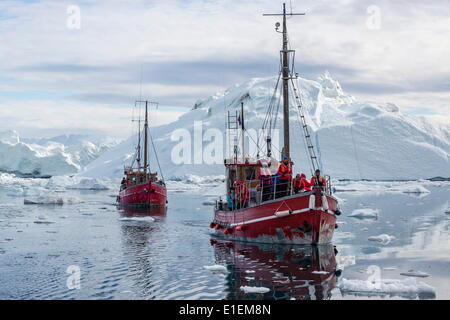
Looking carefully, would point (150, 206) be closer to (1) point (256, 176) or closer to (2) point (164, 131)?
(1) point (256, 176)

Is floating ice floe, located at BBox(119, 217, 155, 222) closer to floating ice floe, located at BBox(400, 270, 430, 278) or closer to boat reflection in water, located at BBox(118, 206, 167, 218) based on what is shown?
boat reflection in water, located at BBox(118, 206, 167, 218)

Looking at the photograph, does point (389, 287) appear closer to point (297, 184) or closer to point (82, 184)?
point (297, 184)

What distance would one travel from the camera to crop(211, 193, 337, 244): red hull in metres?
19.4

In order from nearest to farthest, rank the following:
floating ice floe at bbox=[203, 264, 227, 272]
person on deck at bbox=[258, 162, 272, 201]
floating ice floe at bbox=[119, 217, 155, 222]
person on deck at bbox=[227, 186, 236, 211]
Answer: floating ice floe at bbox=[203, 264, 227, 272] < person on deck at bbox=[258, 162, 272, 201] < person on deck at bbox=[227, 186, 236, 211] < floating ice floe at bbox=[119, 217, 155, 222]

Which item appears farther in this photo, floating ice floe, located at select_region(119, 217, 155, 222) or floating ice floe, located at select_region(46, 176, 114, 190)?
floating ice floe, located at select_region(46, 176, 114, 190)

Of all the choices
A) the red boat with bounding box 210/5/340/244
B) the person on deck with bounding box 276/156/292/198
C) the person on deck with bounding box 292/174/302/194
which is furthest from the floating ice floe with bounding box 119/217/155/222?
the person on deck with bounding box 292/174/302/194

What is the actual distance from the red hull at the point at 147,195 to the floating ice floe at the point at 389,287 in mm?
29370

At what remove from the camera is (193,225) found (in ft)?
99.1

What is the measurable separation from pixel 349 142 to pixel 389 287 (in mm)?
81641

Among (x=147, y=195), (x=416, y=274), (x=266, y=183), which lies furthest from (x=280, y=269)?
(x=147, y=195)

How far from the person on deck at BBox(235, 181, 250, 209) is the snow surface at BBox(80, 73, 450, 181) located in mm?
62068

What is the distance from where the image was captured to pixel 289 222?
2006 cm
